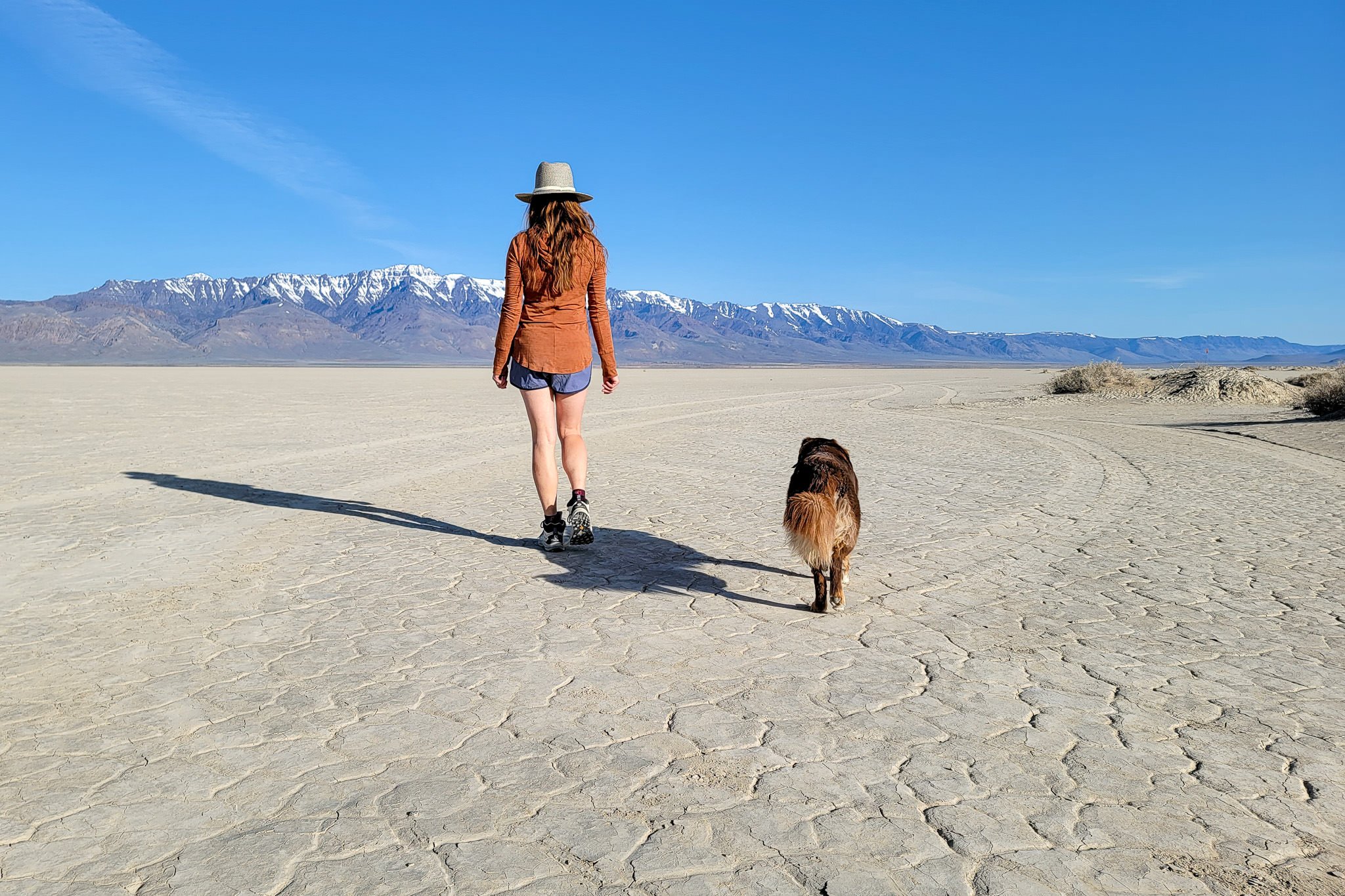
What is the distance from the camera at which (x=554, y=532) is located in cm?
578

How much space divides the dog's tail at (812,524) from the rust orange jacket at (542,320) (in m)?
1.86

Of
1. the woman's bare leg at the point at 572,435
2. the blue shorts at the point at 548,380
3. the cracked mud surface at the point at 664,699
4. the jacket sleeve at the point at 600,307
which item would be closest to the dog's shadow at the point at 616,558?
the cracked mud surface at the point at 664,699

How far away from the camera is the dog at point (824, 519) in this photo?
13.6 ft

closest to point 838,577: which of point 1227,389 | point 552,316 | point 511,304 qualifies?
point 552,316

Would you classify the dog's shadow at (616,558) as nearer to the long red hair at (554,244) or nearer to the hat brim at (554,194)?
the long red hair at (554,244)

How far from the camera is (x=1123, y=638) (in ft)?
13.4

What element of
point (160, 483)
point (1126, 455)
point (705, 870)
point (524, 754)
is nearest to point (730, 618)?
point (524, 754)

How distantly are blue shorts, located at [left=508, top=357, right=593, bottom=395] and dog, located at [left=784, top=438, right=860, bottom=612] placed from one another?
167 centimetres

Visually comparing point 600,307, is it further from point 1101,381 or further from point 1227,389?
point 1101,381

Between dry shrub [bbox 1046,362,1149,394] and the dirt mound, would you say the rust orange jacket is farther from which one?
dry shrub [bbox 1046,362,1149,394]

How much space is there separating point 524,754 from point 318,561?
3162 mm

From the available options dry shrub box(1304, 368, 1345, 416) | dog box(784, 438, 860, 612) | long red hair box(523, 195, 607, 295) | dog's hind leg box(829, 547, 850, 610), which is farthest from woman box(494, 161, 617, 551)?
dry shrub box(1304, 368, 1345, 416)

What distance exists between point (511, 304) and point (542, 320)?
0.22m

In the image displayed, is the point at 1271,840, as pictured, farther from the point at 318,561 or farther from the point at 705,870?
the point at 318,561
